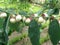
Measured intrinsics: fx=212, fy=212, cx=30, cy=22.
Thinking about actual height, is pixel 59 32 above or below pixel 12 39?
above

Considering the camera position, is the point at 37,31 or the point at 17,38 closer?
the point at 37,31

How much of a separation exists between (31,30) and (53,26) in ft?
0.37

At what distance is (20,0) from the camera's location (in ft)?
4.99

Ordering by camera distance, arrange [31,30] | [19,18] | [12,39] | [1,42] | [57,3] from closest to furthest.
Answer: [31,30] → [19,18] → [57,3] → [1,42] → [12,39]

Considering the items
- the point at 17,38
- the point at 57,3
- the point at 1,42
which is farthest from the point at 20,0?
the point at 17,38

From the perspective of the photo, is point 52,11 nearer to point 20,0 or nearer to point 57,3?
point 57,3

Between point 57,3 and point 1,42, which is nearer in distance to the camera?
point 57,3

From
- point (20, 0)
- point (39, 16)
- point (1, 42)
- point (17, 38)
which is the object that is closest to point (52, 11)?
point (39, 16)

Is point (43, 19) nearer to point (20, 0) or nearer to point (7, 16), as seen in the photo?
point (7, 16)

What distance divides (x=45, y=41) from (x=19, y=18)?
1.16 meters

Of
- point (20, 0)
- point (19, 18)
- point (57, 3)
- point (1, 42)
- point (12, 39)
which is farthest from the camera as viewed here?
point (12, 39)

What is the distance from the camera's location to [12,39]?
2176mm

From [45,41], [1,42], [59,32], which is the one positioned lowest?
[45,41]

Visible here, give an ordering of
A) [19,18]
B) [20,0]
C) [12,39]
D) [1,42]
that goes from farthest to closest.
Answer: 1. [12,39]
2. [1,42]
3. [20,0]
4. [19,18]
